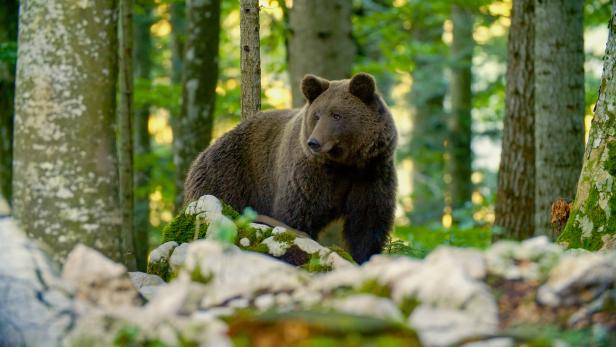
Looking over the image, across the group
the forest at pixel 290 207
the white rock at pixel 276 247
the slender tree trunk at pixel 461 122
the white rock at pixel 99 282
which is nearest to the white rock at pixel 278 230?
the forest at pixel 290 207

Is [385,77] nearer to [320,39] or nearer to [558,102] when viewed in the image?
[320,39]

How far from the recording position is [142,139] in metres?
15.5

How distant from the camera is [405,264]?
3.48 m

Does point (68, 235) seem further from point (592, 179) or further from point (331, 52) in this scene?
point (331, 52)

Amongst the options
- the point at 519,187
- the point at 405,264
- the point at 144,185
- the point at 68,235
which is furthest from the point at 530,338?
the point at 144,185

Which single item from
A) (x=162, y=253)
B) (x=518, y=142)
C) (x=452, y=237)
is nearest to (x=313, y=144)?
(x=162, y=253)

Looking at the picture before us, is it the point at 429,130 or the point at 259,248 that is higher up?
the point at 429,130

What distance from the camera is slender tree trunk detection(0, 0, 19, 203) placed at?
10.4 metres

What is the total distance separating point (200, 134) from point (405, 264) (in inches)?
323

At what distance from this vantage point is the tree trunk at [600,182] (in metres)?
5.63

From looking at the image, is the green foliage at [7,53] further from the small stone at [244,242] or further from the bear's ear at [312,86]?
the small stone at [244,242]

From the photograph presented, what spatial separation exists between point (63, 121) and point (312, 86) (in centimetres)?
304

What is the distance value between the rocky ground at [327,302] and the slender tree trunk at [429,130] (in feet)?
50.5

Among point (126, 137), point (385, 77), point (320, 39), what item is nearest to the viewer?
point (126, 137)
